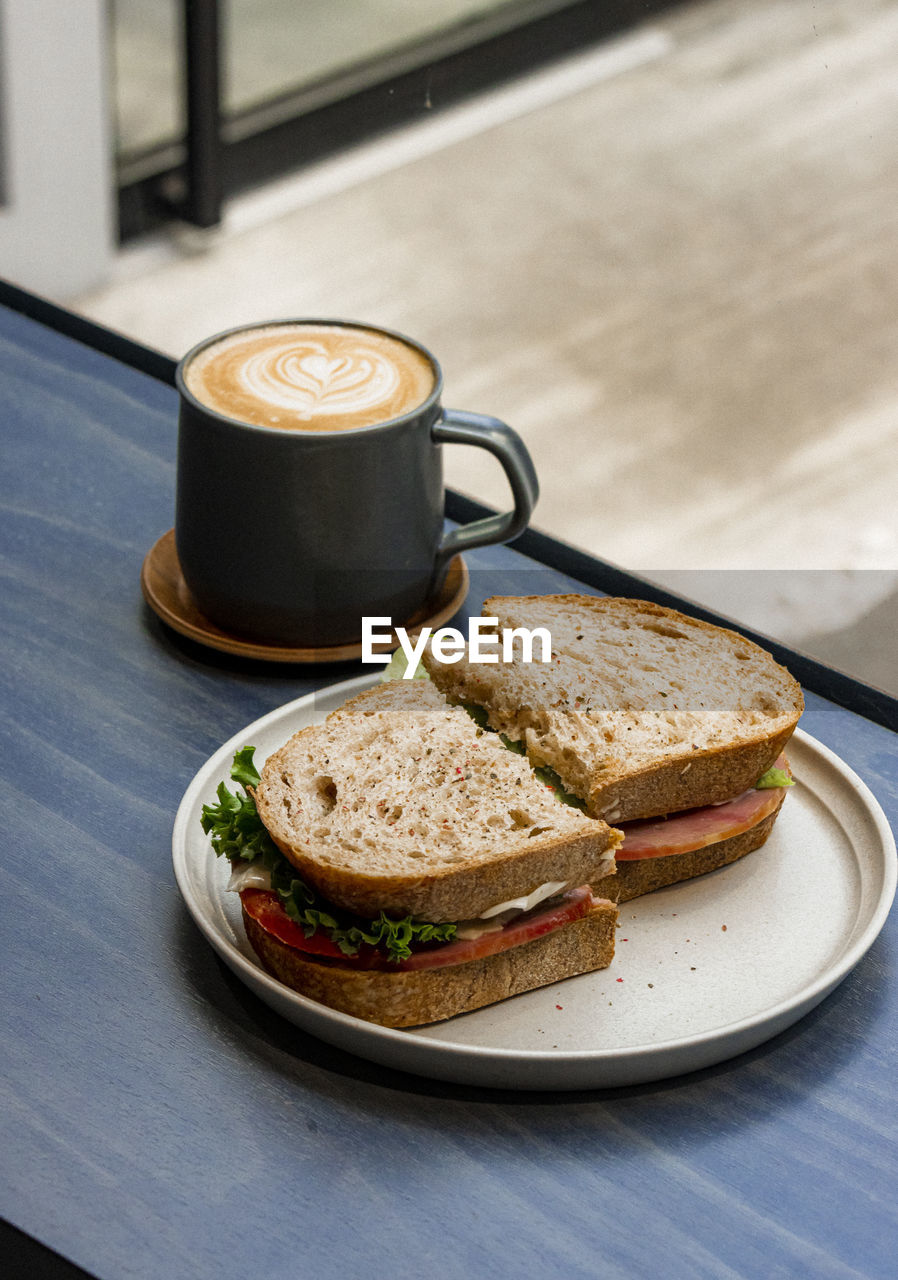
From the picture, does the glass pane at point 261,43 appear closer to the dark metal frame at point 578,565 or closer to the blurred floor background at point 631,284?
the blurred floor background at point 631,284

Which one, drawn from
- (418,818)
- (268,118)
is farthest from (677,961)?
(268,118)

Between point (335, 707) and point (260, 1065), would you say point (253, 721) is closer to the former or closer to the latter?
point (335, 707)

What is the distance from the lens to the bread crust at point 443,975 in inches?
34.8

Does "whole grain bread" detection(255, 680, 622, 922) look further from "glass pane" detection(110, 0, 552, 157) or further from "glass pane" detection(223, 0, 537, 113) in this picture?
"glass pane" detection(223, 0, 537, 113)

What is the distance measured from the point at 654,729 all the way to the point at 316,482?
0.32 meters

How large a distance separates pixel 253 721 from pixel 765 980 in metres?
0.47

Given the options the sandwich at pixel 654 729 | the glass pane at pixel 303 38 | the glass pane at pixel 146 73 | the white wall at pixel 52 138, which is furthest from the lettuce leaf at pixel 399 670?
the glass pane at pixel 303 38

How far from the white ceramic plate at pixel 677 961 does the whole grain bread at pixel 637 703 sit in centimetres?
→ 7

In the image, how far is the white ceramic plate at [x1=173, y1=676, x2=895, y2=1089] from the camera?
87 centimetres

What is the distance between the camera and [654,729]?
107 centimetres

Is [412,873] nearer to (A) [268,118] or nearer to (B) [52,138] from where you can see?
(B) [52,138]

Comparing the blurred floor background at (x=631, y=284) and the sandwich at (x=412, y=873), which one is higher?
the sandwich at (x=412, y=873)

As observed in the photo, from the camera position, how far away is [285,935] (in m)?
0.90

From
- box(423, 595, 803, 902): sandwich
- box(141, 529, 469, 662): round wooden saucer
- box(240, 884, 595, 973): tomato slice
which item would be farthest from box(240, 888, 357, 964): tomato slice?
box(141, 529, 469, 662): round wooden saucer
